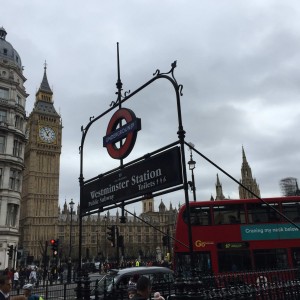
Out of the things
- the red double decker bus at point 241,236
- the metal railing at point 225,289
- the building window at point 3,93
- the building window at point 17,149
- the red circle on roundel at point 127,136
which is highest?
the building window at point 3,93

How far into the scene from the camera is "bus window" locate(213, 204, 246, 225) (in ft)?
52.3

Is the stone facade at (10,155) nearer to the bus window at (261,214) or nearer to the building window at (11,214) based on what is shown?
the building window at (11,214)

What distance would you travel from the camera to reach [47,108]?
10419cm

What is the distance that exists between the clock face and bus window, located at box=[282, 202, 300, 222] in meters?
91.1

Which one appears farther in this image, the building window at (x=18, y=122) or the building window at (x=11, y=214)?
the building window at (x=18, y=122)

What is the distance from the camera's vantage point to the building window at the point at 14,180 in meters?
35.3

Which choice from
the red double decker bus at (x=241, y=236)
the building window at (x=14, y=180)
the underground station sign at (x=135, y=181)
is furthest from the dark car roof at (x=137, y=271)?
the building window at (x=14, y=180)

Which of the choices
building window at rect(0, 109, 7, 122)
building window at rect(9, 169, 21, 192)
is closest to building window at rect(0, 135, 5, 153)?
building window at rect(0, 109, 7, 122)

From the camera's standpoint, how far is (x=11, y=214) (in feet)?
114

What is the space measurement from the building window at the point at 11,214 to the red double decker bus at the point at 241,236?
78.2ft

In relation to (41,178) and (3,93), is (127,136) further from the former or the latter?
(41,178)

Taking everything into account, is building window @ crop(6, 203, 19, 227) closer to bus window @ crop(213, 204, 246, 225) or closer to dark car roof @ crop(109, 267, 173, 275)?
dark car roof @ crop(109, 267, 173, 275)

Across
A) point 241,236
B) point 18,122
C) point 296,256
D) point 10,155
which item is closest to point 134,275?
point 241,236

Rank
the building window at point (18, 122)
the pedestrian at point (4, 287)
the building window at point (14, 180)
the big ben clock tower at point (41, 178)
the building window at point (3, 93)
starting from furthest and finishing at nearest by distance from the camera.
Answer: the big ben clock tower at point (41, 178) → the building window at point (18, 122) → the building window at point (3, 93) → the building window at point (14, 180) → the pedestrian at point (4, 287)
